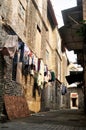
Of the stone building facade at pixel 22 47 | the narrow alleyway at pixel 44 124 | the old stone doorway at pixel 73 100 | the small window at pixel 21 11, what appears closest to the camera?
the narrow alleyway at pixel 44 124

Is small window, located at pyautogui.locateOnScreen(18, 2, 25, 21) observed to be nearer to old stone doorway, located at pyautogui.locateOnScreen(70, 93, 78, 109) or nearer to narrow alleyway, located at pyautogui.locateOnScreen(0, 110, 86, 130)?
narrow alleyway, located at pyautogui.locateOnScreen(0, 110, 86, 130)

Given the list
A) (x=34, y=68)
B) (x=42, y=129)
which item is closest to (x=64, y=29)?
(x=34, y=68)

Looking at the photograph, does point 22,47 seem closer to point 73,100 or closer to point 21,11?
point 21,11

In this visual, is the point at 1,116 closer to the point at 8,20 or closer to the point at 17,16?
the point at 8,20

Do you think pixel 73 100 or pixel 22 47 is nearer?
pixel 22 47

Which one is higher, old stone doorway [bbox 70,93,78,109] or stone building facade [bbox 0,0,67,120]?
stone building facade [bbox 0,0,67,120]

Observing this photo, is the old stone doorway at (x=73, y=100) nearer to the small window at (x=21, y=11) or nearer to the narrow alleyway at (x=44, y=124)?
the small window at (x=21, y=11)

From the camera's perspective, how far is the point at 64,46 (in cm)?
1571

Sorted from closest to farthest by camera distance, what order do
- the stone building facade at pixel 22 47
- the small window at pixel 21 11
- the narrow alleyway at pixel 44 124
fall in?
the narrow alleyway at pixel 44 124, the stone building facade at pixel 22 47, the small window at pixel 21 11

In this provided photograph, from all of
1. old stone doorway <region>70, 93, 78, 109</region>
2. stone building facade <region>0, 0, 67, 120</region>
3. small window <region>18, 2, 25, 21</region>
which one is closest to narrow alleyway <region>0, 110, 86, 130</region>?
stone building facade <region>0, 0, 67, 120</region>

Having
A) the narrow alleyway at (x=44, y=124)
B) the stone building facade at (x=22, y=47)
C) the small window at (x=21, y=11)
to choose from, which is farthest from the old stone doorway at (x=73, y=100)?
the narrow alleyway at (x=44, y=124)

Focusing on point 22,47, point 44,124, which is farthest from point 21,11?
point 44,124

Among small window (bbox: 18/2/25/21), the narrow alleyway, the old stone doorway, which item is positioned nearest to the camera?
the narrow alleyway

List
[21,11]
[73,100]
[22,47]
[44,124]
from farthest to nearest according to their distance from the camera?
[73,100] → [21,11] → [22,47] → [44,124]
